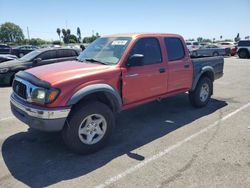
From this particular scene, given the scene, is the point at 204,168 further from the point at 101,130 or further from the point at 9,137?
the point at 9,137

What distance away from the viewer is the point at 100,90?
13.4 feet

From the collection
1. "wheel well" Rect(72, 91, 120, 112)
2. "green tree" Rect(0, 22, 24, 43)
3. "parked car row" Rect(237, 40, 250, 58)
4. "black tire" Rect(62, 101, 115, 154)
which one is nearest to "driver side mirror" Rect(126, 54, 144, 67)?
"wheel well" Rect(72, 91, 120, 112)

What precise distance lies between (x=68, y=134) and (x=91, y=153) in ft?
1.78

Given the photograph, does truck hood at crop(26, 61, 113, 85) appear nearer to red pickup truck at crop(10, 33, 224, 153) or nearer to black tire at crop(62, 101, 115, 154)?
red pickup truck at crop(10, 33, 224, 153)

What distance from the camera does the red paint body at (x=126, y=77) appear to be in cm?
383

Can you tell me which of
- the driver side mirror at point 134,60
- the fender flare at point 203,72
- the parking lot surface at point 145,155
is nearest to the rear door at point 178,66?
the fender flare at point 203,72

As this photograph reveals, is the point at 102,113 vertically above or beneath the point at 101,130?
above

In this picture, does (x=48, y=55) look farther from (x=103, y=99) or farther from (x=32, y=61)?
(x=103, y=99)

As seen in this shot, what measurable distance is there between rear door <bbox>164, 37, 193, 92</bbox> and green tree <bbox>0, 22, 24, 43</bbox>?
419 feet

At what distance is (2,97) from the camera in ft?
26.9

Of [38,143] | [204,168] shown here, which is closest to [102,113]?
[38,143]

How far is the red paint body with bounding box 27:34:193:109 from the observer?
383 centimetres

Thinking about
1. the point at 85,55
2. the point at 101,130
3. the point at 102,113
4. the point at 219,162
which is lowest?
the point at 219,162

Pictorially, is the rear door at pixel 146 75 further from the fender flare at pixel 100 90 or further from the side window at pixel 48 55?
the side window at pixel 48 55
